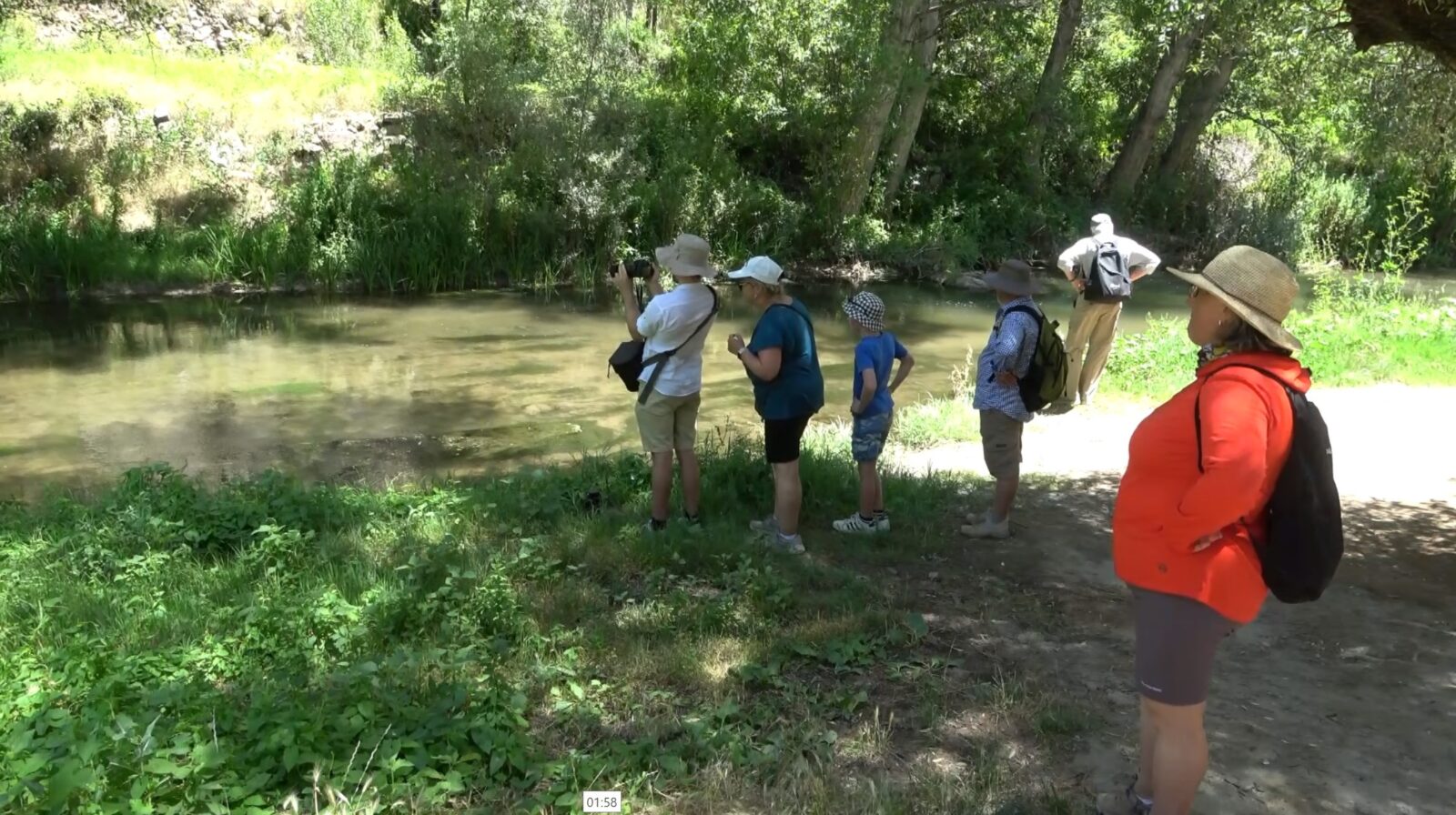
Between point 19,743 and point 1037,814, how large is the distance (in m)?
3.04

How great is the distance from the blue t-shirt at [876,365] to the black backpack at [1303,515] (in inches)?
131

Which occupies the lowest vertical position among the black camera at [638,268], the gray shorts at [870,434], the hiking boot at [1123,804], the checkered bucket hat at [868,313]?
the hiking boot at [1123,804]

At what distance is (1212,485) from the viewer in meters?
2.62

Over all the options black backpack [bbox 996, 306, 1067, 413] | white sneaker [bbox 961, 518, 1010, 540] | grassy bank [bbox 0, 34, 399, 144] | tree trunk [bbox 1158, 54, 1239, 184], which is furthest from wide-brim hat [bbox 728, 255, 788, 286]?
tree trunk [bbox 1158, 54, 1239, 184]

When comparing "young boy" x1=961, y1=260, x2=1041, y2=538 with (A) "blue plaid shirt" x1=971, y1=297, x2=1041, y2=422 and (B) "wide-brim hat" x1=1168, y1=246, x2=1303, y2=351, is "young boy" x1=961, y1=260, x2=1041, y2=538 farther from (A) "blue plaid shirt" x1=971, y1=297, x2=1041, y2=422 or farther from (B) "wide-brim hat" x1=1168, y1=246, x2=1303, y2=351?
(B) "wide-brim hat" x1=1168, y1=246, x2=1303, y2=351

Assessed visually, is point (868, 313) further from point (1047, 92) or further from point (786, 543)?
point (1047, 92)

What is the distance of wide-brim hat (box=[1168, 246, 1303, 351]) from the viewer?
2.75m

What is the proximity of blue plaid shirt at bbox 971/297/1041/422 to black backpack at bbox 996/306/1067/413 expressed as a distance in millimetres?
24

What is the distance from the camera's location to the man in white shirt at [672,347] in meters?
5.64

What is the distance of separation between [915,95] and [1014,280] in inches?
775

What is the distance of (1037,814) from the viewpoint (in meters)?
3.23

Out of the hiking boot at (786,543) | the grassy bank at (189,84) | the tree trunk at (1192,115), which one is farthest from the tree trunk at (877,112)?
the hiking boot at (786,543)

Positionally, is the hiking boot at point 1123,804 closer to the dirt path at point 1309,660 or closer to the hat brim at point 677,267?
the dirt path at point 1309,660

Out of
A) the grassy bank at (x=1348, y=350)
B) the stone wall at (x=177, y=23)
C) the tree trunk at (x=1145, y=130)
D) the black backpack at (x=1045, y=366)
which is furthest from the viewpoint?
the tree trunk at (x=1145, y=130)
